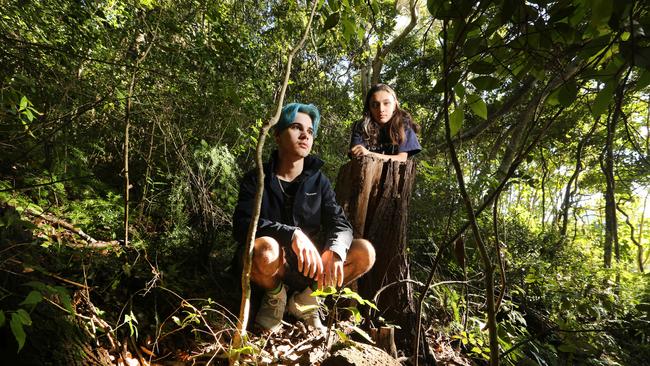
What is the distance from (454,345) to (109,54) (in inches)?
188

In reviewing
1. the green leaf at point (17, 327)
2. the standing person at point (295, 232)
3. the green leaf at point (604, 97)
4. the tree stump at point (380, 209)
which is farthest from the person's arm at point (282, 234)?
the green leaf at point (604, 97)

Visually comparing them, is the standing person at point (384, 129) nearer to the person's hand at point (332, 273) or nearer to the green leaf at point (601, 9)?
the person's hand at point (332, 273)

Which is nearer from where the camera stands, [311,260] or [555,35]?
[555,35]

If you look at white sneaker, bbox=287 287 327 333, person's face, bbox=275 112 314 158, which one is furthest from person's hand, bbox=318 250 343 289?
person's face, bbox=275 112 314 158

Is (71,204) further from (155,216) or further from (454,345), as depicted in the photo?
(454,345)

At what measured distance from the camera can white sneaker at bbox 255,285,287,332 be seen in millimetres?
2295

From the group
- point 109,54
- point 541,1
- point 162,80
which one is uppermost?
point 109,54

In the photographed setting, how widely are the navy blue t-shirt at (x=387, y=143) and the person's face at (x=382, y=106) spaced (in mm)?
126

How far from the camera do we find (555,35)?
1.02 metres

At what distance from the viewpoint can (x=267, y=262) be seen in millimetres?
2078

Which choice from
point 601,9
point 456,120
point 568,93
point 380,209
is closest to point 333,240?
point 380,209

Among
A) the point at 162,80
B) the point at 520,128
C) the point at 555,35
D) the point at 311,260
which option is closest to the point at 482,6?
the point at 555,35

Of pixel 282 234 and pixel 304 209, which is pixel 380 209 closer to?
pixel 304 209

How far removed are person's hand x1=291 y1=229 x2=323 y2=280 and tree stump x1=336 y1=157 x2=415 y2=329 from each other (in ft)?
2.88
